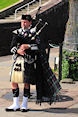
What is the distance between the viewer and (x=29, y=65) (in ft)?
26.9

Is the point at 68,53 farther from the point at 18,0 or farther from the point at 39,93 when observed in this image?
the point at 18,0

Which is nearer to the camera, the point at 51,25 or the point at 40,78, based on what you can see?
the point at 40,78

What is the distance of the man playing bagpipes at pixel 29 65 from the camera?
8180mm

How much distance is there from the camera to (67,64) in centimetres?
1159

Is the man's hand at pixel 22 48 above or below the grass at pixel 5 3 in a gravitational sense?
below

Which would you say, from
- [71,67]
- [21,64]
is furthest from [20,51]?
[71,67]

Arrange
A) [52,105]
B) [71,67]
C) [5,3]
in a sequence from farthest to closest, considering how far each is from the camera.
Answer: [5,3] → [71,67] → [52,105]

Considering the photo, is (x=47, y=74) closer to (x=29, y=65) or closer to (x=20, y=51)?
(x=29, y=65)

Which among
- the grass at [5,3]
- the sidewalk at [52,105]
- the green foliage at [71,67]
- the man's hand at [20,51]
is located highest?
the grass at [5,3]

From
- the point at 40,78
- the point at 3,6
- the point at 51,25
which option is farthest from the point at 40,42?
the point at 3,6

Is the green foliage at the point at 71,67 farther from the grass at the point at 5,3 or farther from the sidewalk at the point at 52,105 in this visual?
the grass at the point at 5,3

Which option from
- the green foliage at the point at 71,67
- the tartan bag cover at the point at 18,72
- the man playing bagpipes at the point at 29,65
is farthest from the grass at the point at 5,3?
the tartan bag cover at the point at 18,72

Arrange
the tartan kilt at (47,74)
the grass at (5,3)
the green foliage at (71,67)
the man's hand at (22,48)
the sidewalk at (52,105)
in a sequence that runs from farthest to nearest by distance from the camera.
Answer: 1. the grass at (5,3)
2. the green foliage at (71,67)
3. the tartan kilt at (47,74)
4. the man's hand at (22,48)
5. the sidewalk at (52,105)

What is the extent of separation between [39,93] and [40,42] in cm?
111
